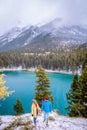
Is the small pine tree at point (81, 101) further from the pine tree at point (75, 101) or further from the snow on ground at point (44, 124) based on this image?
the snow on ground at point (44, 124)

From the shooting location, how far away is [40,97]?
136ft

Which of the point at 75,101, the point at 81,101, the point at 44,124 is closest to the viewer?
the point at 44,124

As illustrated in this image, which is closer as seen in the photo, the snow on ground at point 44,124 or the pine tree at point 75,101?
the snow on ground at point 44,124

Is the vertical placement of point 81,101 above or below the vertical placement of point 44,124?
below

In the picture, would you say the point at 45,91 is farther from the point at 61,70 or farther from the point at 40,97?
the point at 61,70

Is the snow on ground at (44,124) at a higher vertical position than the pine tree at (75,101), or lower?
higher

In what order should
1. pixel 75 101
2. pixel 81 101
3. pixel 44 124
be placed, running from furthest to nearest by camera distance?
pixel 75 101, pixel 81 101, pixel 44 124

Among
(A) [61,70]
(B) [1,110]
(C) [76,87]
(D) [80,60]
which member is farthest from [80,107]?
(A) [61,70]

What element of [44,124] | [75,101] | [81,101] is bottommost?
[75,101]

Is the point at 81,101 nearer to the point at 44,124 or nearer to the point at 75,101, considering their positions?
Result: the point at 75,101

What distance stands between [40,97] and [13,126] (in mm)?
19709

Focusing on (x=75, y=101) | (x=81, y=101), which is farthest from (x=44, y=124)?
(x=75, y=101)

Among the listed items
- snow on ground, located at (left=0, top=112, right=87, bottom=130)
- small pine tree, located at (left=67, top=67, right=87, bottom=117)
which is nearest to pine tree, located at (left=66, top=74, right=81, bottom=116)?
small pine tree, located at (left=67, top=67, right=87, bottom=117)

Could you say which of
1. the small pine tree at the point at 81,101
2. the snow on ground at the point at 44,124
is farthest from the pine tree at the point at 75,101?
the snow on ground at the point at 44,124
